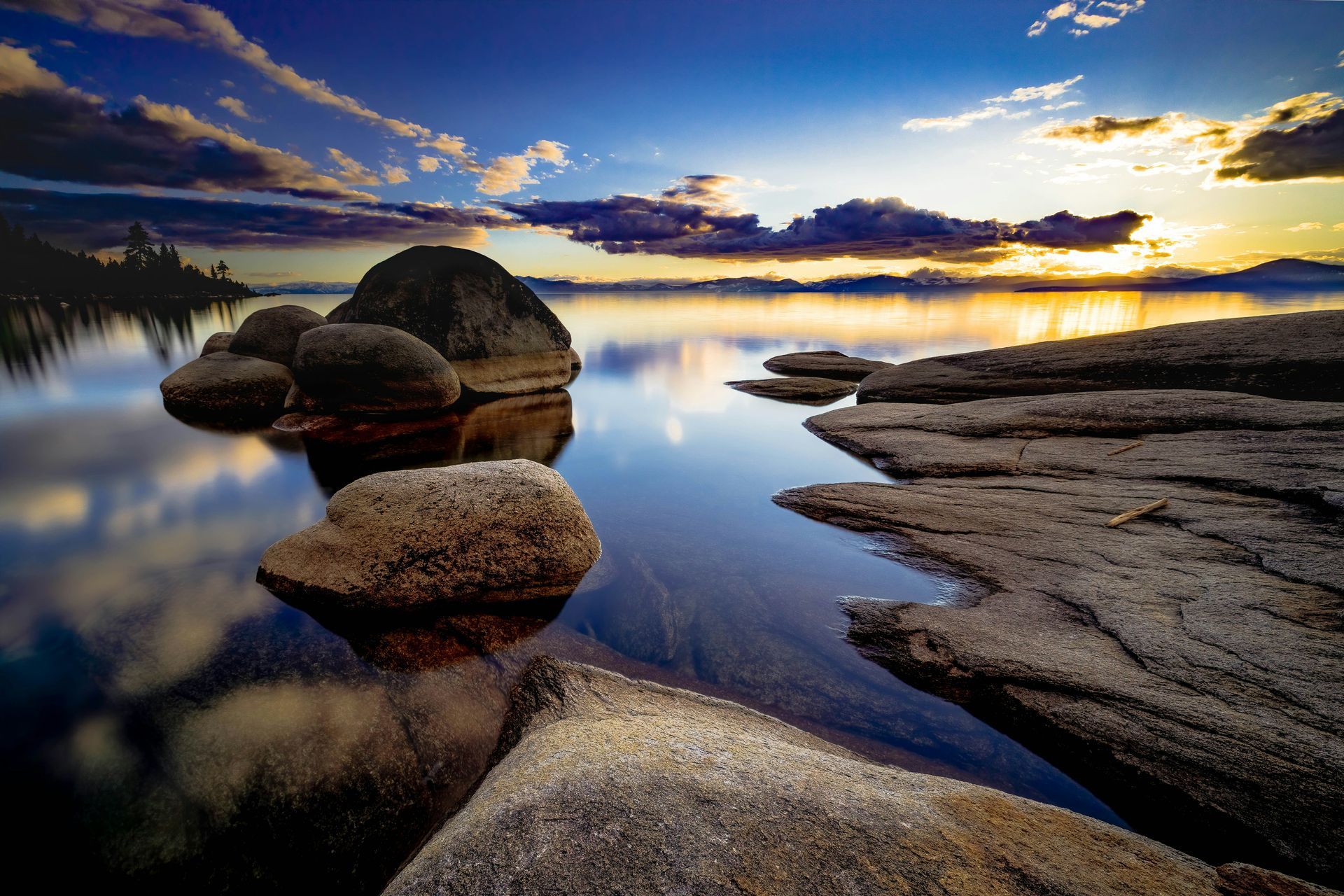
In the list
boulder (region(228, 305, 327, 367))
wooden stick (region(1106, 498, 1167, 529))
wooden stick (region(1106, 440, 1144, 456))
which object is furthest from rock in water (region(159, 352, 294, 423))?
wooden stick (region(1106, 440, 1144, 456))

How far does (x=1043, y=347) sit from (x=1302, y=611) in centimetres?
1025

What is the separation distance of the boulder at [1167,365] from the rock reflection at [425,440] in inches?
347

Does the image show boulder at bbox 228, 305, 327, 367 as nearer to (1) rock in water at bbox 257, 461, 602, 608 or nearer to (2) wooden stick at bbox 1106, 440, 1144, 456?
(1) rock in water at bbox 257, 461, 602, 608

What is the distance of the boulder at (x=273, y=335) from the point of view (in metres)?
12.4

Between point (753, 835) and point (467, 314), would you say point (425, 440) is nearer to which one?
point (467, 314)

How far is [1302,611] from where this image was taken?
3.55 metres

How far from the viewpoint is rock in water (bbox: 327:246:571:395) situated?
1298cm

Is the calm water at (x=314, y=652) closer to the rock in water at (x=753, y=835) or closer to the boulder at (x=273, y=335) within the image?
the rock in water at (x=753, y=835)

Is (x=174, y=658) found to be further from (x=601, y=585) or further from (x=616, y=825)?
(x=616, y=825)

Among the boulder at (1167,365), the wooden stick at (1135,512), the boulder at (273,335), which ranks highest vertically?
the boulder at (273,335)

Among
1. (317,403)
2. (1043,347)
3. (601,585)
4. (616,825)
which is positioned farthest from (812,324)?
(616,825)

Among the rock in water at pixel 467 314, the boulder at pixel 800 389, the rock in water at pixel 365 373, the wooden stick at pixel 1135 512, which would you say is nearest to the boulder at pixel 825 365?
the boulder at pixel 800 389

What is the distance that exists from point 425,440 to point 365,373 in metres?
2.06

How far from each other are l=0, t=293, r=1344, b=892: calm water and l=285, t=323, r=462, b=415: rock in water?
4.54 ft
